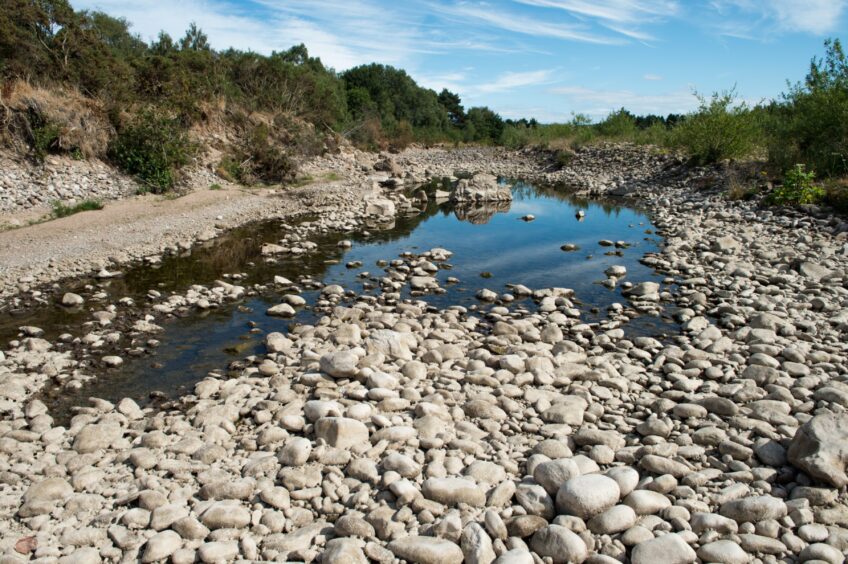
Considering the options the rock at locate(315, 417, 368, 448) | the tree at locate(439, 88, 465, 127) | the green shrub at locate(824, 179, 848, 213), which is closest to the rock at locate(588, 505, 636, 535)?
the rock at locate(315, 417, 368, 448)

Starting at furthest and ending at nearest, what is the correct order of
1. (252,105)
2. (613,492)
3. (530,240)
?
(252,105) → (530,240) → (613,492)

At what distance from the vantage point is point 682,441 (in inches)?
215

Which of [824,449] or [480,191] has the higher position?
[480,191]

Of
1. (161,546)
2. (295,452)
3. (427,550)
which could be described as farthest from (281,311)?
(427,550)

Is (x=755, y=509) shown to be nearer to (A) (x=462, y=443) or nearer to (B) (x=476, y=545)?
(B) (x=476, y=545)

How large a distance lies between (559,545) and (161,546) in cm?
294

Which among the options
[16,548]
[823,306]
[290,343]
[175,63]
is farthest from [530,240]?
[175,63]

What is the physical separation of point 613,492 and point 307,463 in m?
2.75

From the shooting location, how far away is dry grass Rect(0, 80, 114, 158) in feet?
57.0

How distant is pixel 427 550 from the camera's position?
154 inches

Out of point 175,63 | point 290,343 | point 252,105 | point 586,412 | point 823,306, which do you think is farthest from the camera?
point 252,105

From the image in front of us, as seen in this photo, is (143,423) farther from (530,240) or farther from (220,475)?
(530,240)

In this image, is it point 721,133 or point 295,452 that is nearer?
point 295,452

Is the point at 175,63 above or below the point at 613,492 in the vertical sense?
above
